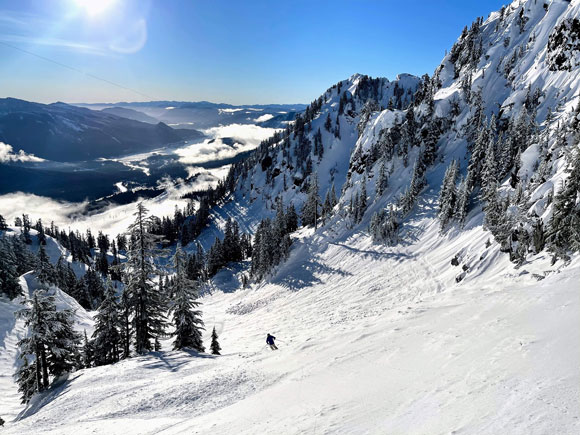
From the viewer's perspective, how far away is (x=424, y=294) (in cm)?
3631

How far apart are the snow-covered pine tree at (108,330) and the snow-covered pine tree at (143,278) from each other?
104 inches

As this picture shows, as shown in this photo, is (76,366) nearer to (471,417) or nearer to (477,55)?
(471,417)

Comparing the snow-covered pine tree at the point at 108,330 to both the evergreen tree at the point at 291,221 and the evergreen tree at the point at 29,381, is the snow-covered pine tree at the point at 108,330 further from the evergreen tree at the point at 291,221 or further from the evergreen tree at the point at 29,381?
the evergreen tree at the point at 291,221

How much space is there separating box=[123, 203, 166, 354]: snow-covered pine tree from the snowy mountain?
3.83 metres

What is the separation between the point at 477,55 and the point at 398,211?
49.7 m

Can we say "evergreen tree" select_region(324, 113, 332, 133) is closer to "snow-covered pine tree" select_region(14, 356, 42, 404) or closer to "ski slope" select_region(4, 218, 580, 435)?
"ski slope" select_region(4, 218, 580, 435)

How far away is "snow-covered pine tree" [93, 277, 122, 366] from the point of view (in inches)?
1131

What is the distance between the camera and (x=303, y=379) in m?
14.3

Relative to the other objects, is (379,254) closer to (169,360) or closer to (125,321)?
(169,360)

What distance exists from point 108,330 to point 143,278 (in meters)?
8.54

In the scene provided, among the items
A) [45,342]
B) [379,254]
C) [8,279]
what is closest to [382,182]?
[379,254]

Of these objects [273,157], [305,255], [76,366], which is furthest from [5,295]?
[273,157]

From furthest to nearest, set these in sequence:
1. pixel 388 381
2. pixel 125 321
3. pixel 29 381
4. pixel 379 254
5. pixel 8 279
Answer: pixel 379 254
pixel 8 279
pixel 125 321
pixel 29 381
pixel 388 381

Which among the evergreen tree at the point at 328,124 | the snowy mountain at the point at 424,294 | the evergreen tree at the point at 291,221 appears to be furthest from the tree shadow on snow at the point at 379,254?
the evergreen tree at the point at 328,124
